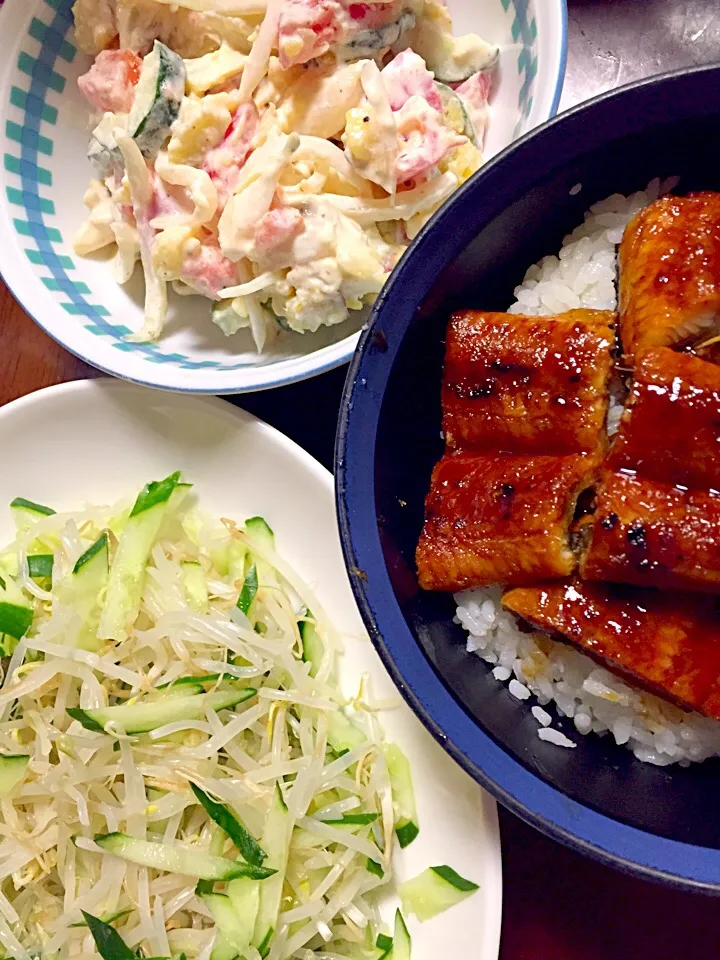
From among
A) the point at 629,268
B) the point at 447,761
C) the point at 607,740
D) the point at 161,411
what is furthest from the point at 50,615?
the point at 629,268

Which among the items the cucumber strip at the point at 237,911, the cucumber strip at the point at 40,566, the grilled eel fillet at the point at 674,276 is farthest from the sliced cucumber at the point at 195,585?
the grilled eel fillet at the point at 674,276

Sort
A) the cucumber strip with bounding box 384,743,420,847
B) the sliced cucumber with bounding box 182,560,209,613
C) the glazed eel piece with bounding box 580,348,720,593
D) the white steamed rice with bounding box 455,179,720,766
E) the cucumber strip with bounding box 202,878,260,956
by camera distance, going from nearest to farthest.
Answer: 1. the glazed eel piece with bounding box 580,348,720,593
2. the white steamed rice with bounding box 455,179,720,766
3. the cucumber strip with bounding box 202,878,260,956
4. the cucumber strip with bounding box 384,743,420,847
5. the sliced cucumber with bounding box 182,560,209,613

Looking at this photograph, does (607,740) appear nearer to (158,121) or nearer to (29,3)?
(158,121)

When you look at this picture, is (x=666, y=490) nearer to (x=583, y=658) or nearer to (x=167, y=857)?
(x=583, y=658)

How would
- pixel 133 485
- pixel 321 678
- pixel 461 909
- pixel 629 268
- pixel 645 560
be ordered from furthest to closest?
pixel 133 485, pixel 321 678, pixel 461 909, pixel 629 268, pixel 645 560

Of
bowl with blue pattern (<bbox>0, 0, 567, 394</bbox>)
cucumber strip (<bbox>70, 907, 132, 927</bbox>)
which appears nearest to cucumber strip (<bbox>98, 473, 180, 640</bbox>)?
bowl with blue pattern (<bbox>0, 0, 567, 394</bbox>)

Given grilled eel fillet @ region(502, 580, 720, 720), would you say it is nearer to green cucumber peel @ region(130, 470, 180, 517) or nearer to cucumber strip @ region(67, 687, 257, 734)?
cucumber strip @ region(67, 687, 257, 734)
